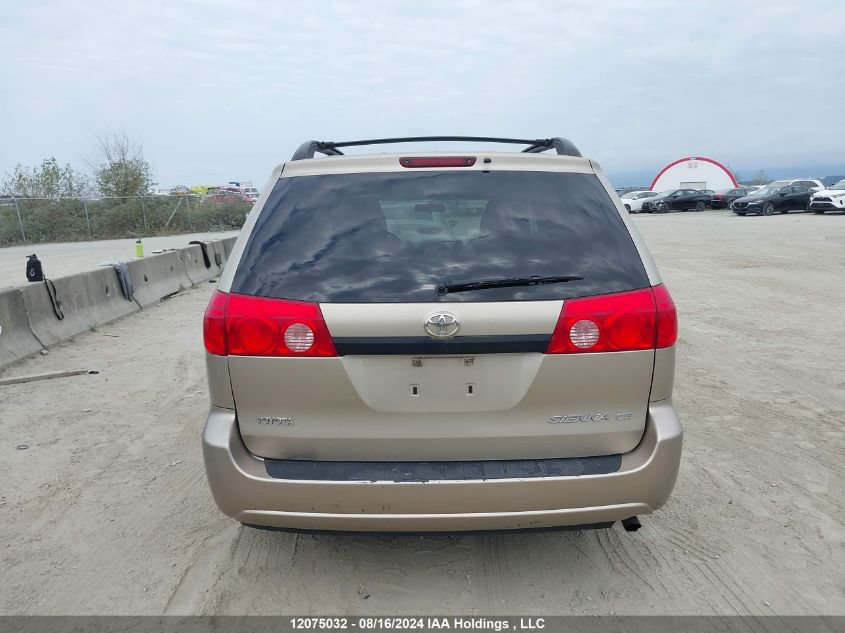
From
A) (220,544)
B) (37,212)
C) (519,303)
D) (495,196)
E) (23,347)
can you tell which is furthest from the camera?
(37,212)

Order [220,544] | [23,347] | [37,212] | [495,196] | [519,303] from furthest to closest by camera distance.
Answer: [37,212]
[23,347]
[220,544]
[495,196]
[519,303]

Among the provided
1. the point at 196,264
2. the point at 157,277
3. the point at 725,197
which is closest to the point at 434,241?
the point at 157,277

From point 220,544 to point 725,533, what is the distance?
2.66 metres

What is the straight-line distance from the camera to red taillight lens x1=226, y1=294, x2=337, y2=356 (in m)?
2.55

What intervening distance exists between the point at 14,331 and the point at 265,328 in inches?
231

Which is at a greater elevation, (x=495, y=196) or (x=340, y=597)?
(x=495, y=196)

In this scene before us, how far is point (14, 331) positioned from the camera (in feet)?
23.1

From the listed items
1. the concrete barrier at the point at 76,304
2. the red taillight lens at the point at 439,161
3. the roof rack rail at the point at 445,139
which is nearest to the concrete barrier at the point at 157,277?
the concrete barrier at the point at 76,304

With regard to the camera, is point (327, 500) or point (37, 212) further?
point (37, 212)

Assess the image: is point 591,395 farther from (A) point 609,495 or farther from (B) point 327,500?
(B) point 327,500

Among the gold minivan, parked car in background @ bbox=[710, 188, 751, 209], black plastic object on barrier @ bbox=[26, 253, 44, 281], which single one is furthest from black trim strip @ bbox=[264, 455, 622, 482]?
parked car in background @ bbox=[710, 188, 751, 209]

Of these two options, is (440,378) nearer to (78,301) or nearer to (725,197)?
(78,301)

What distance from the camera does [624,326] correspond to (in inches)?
103

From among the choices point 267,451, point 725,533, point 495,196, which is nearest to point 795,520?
point 725,533
